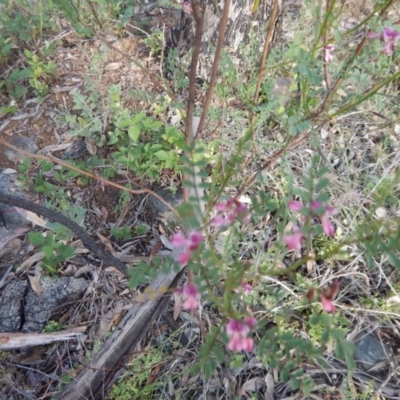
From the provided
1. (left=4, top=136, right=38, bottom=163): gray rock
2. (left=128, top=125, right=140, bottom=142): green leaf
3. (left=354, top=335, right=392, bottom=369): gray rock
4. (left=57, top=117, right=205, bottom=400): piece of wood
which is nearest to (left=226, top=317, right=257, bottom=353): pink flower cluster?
(left=57, top=117, right=205, bottom=400): piece of wood

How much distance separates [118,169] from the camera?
2260 millimetres

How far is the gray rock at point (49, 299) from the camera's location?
191 centimetres

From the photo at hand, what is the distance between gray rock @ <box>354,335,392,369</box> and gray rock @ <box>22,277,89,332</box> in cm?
118

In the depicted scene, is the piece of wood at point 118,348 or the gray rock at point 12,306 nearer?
the piece of wood at point 118,348

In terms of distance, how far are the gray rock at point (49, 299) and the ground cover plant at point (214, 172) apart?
59mm

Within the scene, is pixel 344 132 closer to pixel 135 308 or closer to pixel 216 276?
pixel 135 308

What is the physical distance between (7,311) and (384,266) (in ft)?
5.40

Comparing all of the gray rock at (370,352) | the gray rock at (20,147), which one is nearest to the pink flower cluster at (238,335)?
the gray rock at (370,352)

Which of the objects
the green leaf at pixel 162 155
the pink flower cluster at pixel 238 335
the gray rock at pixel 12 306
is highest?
the pink flower cluster at pixel 238 335

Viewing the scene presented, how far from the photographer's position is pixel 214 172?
1.35 metres

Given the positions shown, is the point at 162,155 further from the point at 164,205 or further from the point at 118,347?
the point at 118,347

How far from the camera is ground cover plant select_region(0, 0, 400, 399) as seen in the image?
168cm

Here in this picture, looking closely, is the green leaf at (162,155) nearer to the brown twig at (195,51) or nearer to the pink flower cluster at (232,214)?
the brown twig at (195,51)

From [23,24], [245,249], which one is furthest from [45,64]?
[245,249]
